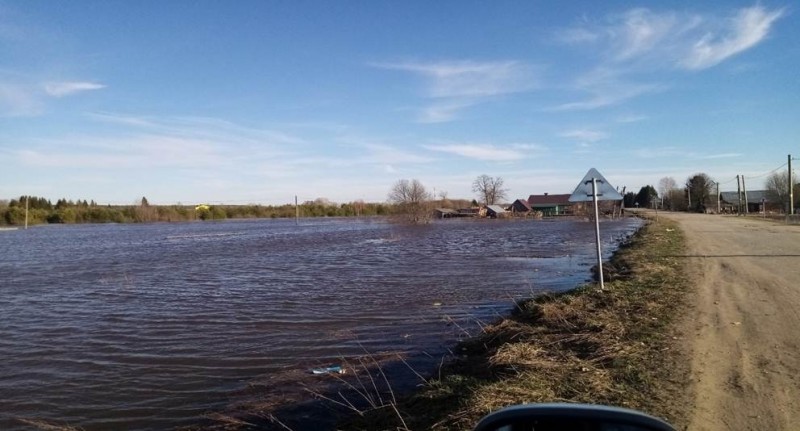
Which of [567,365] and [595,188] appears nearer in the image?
[567,365]

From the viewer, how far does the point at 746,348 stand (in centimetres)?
700

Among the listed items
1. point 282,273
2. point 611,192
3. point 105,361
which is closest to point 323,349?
point 105,361

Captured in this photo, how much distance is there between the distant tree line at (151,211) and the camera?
109062 millimetres

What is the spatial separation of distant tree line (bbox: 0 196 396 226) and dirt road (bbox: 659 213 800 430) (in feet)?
301

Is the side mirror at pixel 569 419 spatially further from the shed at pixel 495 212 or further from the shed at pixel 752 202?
the shed at pixel 495 212

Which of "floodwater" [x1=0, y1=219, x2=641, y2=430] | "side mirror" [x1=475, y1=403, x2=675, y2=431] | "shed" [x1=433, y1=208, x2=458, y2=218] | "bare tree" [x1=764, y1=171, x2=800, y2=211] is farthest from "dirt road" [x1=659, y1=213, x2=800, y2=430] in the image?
"shed" [x1=433, y1=208, x2=458, y2=218]

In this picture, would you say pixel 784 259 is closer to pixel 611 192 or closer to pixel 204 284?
pixel 611 192

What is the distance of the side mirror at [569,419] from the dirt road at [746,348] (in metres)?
3.45

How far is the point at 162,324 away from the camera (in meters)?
12.5

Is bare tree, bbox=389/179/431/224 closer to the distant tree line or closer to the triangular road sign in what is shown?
the distant tree line

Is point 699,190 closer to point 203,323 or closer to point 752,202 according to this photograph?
point 752,202

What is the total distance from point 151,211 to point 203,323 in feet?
401

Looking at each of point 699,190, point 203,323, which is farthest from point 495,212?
point 203,323

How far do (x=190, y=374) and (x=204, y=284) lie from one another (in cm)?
1121
